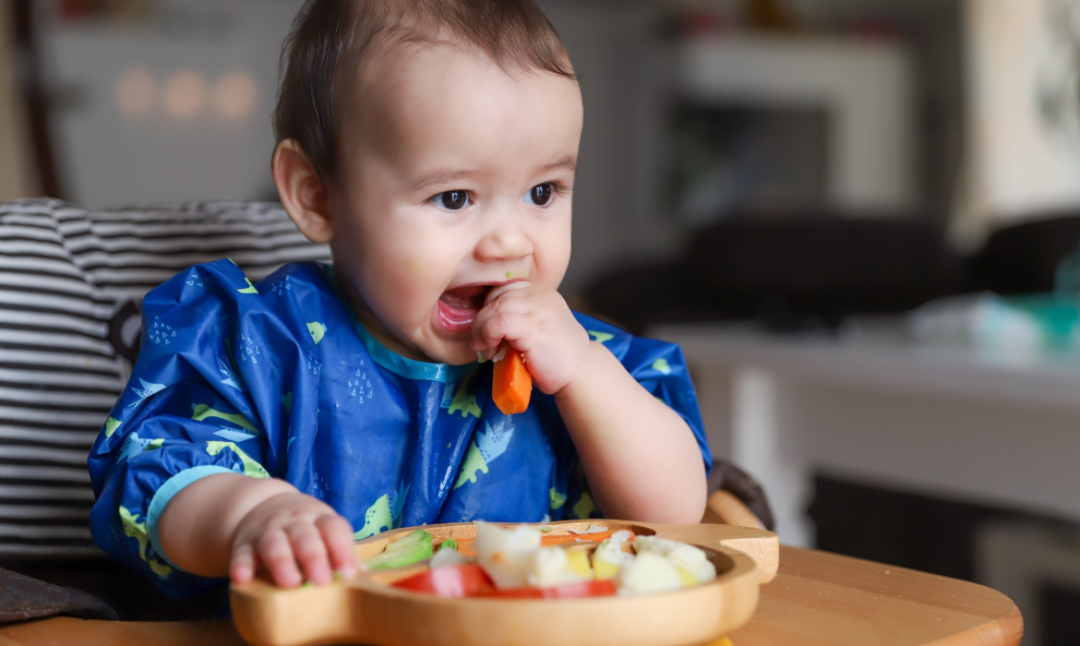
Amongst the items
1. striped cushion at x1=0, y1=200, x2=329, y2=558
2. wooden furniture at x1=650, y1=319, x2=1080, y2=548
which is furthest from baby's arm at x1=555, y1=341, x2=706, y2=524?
wooden furniture at x1=650, y1=319, x2=1080, y2=548

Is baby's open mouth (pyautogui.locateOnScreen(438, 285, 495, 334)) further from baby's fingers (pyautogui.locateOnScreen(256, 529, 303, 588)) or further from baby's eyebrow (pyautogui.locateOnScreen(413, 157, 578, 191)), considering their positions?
baby's fingers (pyautogui.locateOnScreen(256, 529, 303, 588))

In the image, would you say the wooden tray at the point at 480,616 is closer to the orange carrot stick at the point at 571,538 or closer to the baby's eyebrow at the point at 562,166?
the orange carrot stick at the point at 571,538

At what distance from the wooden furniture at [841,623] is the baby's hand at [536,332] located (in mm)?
183

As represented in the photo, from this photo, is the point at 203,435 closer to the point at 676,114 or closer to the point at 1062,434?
the point at 1062,434

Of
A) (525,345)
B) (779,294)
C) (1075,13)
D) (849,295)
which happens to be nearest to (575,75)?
(525,345)

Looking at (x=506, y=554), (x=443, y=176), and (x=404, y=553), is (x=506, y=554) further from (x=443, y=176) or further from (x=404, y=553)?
(x=443, y=176)

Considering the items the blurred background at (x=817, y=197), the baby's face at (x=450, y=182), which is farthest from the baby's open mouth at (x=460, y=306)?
the blurred background at (x=817, y=197)

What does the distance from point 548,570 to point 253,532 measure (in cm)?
15

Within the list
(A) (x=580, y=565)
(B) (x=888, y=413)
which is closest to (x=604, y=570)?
(A) (x=580, y=565)

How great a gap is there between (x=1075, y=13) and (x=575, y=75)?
392 centimetres

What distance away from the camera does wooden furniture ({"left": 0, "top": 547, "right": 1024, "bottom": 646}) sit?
1.67ft

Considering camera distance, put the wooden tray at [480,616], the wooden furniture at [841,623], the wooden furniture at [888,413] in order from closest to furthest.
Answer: the wooden tray at [480,616] < the wooden furniture at [841,623] < the wooden furniture at [888,413]

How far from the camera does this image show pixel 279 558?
0.44 m

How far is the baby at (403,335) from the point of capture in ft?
1.97
